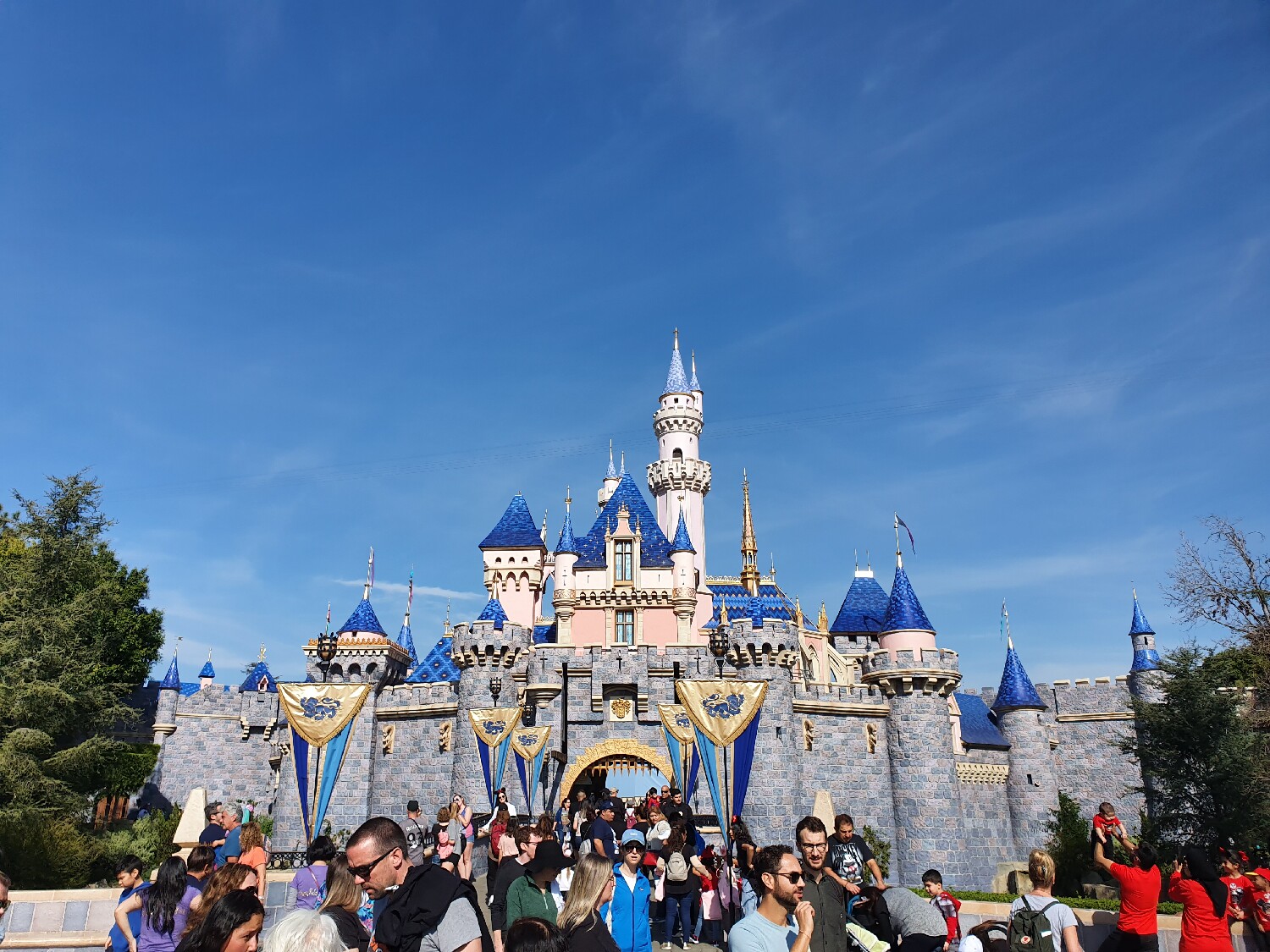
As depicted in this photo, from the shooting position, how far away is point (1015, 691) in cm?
2869

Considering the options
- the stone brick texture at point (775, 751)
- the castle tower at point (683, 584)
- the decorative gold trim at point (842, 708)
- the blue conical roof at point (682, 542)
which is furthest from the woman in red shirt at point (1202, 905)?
the blue conical roof at point (682, 542)

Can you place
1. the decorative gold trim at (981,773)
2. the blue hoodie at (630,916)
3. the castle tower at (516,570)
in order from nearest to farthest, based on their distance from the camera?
the blue hoodie at (630,916) < the decorative gold trim at (981,773) < the castle tower at (516,570)

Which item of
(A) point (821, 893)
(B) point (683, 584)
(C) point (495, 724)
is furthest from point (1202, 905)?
(B) point (683, 584)

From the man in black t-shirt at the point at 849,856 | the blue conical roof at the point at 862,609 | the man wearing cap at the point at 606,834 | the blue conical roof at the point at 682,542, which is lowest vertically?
the man wearing cap at the point at 606,834

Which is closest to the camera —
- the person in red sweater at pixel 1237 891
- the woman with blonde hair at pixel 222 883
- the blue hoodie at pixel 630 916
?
the woman with blonde hair at pixel 222 883

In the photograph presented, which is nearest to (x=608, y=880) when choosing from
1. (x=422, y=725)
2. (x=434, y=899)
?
(x=434, y=899)

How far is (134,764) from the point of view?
95.9 ft

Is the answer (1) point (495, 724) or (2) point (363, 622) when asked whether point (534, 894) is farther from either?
(2) point (363, 622)

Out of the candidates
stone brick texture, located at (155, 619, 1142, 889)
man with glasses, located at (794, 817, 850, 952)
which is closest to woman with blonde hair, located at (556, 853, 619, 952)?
man with glasses, located at (794, 817, 850, 952)

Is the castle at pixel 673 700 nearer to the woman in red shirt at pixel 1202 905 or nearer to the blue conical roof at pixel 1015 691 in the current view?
the blue conical roof at pixel 1015 691

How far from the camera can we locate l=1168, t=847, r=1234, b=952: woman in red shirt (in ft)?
25.1

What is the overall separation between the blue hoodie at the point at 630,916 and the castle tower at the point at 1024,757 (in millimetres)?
24337

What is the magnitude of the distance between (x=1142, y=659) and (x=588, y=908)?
3205cm

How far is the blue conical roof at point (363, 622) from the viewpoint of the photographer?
33281mm
